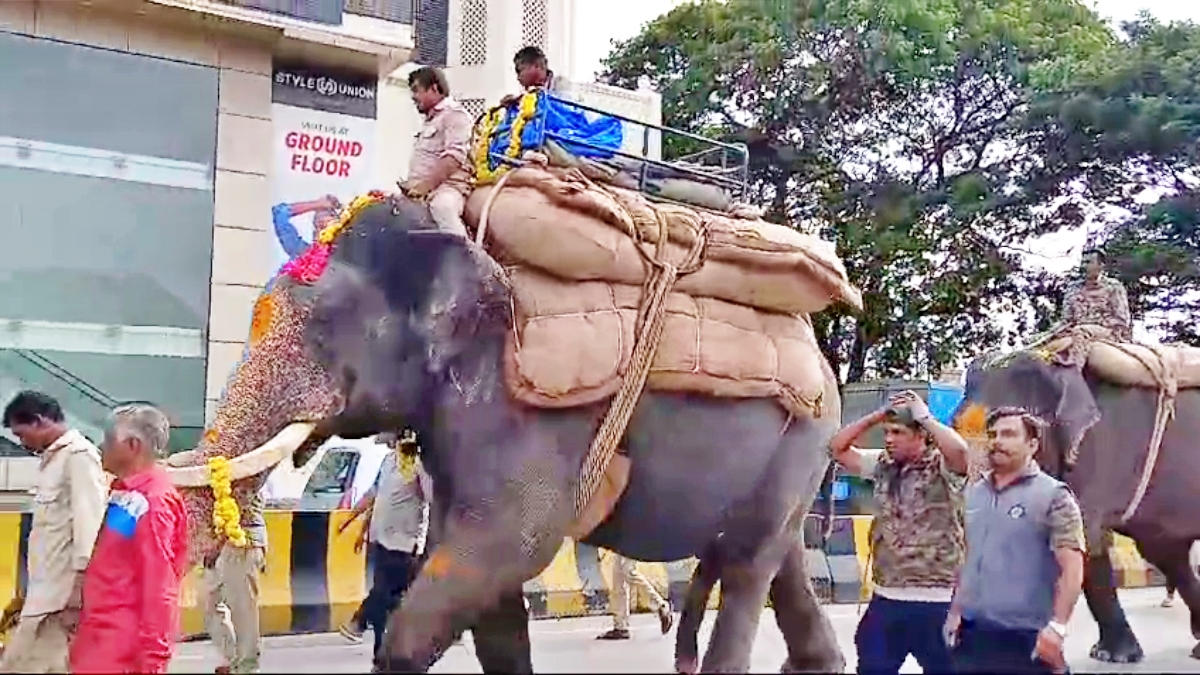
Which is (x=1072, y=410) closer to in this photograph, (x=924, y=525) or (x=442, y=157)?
(x=924, y=525)

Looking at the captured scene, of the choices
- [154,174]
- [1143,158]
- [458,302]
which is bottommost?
[458,302]

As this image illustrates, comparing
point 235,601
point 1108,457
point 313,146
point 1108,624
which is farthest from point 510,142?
point 313,146

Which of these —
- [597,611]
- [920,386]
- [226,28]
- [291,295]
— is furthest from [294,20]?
[291,295]

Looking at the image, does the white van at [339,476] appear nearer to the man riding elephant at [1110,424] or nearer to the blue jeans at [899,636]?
the man riding elephant at [1110,424]

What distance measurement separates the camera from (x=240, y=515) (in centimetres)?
533

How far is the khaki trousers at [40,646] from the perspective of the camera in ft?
17.9

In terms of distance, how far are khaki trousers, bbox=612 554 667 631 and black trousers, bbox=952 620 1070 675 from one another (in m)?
5.08

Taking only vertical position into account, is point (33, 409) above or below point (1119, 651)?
above

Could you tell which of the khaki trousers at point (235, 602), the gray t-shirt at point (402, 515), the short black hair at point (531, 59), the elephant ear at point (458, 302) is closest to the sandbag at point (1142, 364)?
the gray t-shirt at point (402, 515)

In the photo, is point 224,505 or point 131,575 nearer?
point 131,575

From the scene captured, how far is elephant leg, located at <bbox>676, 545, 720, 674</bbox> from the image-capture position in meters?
6.70

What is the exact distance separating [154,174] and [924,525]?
A: 1047cm

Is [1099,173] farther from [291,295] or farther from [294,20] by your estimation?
[291,295]

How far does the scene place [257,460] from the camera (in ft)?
17.3
